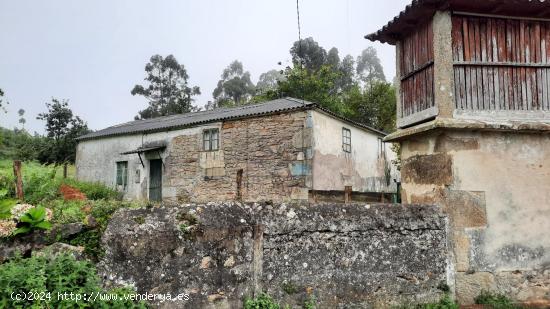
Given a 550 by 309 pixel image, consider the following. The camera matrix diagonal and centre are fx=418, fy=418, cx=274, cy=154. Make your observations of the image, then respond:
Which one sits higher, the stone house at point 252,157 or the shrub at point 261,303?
the stone house at point 252,157

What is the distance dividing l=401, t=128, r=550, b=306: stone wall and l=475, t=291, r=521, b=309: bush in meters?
0.09

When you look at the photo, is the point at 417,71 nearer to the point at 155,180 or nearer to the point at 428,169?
the point at 428,169

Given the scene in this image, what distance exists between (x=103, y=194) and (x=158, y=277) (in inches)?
481

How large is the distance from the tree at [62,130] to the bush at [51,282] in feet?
85.1

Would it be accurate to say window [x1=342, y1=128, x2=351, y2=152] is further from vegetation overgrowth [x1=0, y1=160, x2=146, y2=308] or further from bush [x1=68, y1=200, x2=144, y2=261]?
bush [x1=68, y1=200, x2=144, y2=261]

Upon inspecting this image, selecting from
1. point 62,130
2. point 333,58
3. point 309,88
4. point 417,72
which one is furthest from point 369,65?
point 417,72

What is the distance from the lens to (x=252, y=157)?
1484cm

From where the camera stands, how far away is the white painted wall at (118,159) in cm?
1745

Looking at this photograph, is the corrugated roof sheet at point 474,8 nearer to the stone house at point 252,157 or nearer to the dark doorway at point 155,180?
the stone house at point 252,157

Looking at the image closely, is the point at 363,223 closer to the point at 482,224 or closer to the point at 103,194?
the point at 482,224

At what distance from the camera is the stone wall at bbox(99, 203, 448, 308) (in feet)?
13.5

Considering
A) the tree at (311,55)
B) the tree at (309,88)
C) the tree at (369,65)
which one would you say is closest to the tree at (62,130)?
the tree at (309,88)

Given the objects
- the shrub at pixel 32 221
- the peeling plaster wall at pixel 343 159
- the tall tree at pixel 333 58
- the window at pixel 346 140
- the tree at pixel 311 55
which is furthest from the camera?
the tall tree at pixel 333 58

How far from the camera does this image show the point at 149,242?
4.13 m
